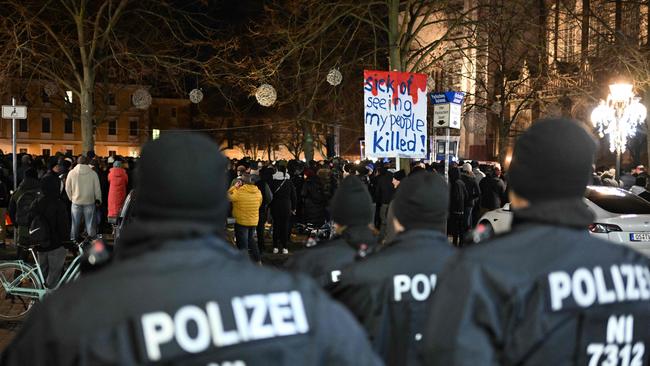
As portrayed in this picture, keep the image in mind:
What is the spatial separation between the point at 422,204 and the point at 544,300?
1.39 meters

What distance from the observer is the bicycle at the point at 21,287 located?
837 centimetres

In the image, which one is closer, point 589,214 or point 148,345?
point 148,345

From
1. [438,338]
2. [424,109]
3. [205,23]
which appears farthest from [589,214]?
[205,23]

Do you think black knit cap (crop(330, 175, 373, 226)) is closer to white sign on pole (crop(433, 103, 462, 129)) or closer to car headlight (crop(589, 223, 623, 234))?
white sign on pole (crop(433, 103, 462, 129))

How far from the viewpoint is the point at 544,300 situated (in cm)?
216

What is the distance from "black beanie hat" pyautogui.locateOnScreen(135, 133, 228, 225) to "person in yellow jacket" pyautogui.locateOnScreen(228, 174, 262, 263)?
400 inches

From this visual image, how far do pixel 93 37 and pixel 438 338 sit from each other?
2246 centimetres

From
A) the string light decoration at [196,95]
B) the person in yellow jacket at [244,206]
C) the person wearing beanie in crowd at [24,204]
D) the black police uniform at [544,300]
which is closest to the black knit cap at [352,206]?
the black police uniform at [544,300]

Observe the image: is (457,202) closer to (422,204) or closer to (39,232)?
(39,232)

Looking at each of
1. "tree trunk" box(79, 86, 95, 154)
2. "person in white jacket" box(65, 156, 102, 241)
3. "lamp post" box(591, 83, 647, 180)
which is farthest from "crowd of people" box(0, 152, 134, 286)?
"lamp post" box(591, 83, 647, 180)

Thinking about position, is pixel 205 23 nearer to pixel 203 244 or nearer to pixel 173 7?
pixel 173 7

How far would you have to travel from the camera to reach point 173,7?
2292cm

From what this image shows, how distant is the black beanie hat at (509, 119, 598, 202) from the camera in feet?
7.61

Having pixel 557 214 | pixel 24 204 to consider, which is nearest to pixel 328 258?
pixel 557 214
